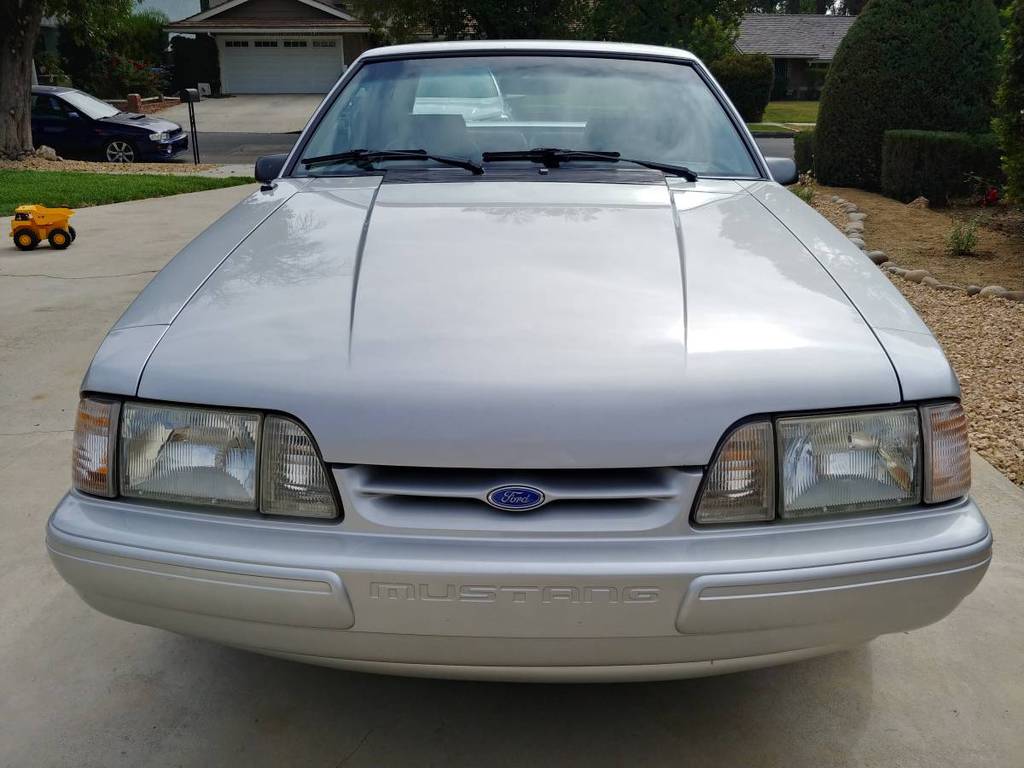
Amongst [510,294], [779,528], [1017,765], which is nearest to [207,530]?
[510,294]

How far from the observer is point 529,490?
1.62m

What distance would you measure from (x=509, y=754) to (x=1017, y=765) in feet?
3.49

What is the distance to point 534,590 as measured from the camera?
61.9 inches

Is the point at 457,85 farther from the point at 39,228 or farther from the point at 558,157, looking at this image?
the point at 39,228

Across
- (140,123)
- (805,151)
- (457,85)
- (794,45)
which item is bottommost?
(805,151)

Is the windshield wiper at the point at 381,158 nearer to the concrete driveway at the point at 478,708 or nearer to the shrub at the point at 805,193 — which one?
the concrete driveway at the point at 478,708

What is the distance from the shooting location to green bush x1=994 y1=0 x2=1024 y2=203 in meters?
6.44

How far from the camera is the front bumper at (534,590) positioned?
5.19ft

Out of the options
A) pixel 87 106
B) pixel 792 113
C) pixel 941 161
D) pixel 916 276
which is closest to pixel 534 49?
pixel 916 276

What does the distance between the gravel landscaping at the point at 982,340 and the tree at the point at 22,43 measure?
12.6 meters

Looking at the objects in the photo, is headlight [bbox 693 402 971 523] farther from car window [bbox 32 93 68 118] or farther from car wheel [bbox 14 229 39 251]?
car window [bbox 32 93 68 118]

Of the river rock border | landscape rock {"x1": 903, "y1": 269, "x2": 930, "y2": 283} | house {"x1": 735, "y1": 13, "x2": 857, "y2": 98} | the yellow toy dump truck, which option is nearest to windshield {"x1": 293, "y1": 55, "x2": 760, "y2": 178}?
the river rock border

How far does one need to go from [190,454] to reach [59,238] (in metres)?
6.88

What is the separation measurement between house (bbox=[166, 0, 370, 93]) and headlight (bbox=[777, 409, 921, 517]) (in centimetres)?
3701
